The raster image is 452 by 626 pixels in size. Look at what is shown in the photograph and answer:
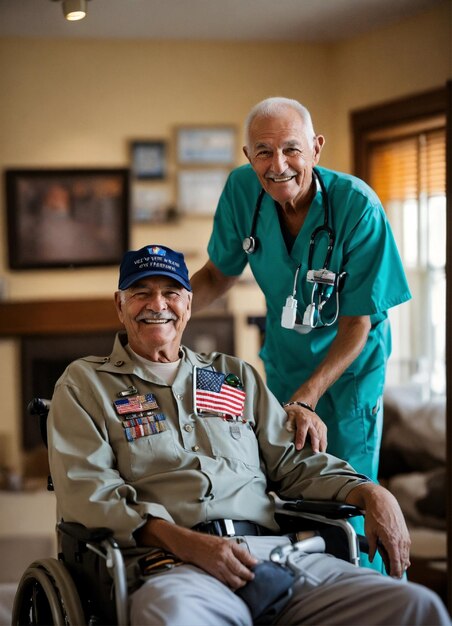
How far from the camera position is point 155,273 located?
218 cm

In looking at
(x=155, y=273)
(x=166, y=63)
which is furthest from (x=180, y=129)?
(x=155, y=273)

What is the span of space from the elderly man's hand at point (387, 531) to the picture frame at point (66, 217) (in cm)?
385

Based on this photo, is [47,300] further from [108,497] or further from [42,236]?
[108,497]

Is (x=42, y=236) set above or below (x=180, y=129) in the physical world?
below

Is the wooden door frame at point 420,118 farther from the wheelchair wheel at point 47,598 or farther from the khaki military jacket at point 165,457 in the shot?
the wheelchair wheel at point 47,598

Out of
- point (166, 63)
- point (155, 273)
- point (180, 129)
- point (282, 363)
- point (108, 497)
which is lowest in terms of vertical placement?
point (108, 497)

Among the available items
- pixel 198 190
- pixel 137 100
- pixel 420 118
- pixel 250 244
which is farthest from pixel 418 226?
pixel 250 244

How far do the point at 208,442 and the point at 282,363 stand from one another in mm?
541

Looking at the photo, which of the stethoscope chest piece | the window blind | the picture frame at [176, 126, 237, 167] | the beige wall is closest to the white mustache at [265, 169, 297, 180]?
the stethoscope chest piece

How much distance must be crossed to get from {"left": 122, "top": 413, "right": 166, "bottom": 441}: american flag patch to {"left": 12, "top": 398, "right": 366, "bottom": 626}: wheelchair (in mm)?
219

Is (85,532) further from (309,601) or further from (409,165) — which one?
(409,165)

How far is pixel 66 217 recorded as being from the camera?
562 centimetres

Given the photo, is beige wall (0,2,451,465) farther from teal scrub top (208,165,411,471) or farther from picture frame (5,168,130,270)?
teal scrub top (208,165,411,471)

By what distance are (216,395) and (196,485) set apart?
25 cm
